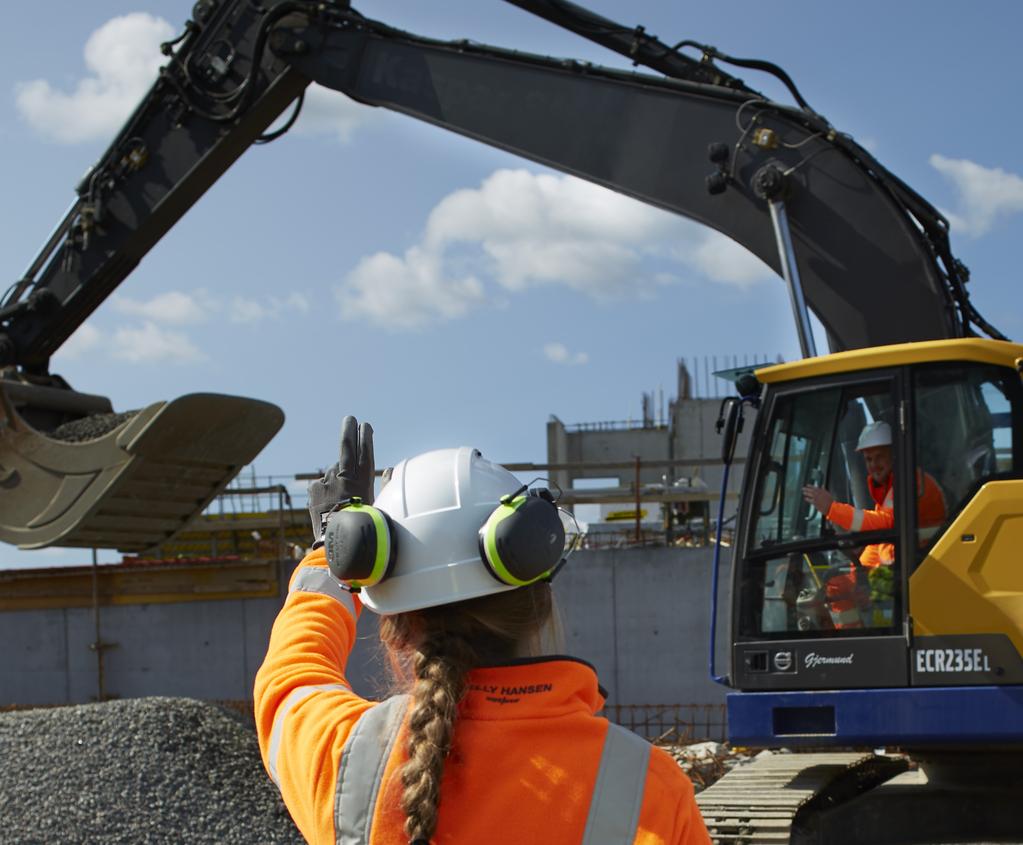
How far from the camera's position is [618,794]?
1.60 m

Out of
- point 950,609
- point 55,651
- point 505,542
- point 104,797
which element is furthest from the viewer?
point 55,651

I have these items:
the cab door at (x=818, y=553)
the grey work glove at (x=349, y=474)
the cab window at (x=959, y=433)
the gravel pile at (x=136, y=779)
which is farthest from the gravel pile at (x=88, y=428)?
the grey work glove at (x=349, y=474)

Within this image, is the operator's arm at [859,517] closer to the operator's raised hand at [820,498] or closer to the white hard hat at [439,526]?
the operator's raised hand at [820,498]

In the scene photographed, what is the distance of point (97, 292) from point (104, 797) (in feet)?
14.0

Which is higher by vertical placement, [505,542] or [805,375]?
[805,375]

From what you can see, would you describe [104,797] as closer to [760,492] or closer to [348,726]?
[760,492]

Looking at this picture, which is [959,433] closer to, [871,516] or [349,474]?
[871,516]

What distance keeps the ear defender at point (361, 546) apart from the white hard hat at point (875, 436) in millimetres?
3994

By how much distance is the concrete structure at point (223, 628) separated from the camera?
44.9ft

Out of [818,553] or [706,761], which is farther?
[706,761]

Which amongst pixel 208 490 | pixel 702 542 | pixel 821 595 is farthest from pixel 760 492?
pixel 702 542

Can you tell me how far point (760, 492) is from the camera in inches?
224

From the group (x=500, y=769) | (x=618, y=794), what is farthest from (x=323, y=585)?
(x=618, y=794)

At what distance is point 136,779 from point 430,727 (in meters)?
7.04
